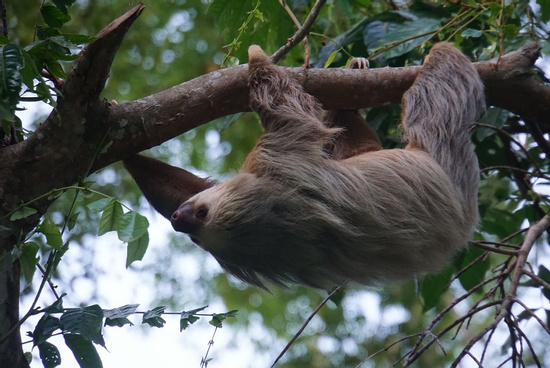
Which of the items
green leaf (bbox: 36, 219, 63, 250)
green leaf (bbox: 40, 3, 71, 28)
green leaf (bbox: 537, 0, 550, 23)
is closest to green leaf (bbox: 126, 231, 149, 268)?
green leaf (bbox: 36, 219, 63, 250)

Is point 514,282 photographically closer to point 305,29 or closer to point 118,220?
point 305,29

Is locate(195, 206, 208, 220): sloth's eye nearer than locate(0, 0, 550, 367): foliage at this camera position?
No

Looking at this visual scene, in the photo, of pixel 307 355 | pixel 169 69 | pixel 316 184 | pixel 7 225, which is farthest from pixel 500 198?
pixel 307 355

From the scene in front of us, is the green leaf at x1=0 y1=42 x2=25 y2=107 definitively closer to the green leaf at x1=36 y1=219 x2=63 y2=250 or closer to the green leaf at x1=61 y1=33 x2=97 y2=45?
the green leaf at x1=61 y1=33 x2=97 y2=45

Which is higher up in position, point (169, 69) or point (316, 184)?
point (316, 184)

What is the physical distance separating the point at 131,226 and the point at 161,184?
6.16ft

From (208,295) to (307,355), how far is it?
2.33m

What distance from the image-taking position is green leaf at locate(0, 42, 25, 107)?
3.24m

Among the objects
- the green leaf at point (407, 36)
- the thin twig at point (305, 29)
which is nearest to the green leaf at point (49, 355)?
the thin twig at point (305, 29)

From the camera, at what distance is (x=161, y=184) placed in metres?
5.29

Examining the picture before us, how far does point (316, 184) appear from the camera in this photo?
4840 millimetres

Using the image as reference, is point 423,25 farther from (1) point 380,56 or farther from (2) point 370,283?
(2) point 370,283

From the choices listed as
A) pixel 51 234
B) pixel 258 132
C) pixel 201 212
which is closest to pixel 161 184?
pixel 201 212

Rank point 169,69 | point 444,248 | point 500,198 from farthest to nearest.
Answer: point 169,69 → point 500,198 → point 444,248
